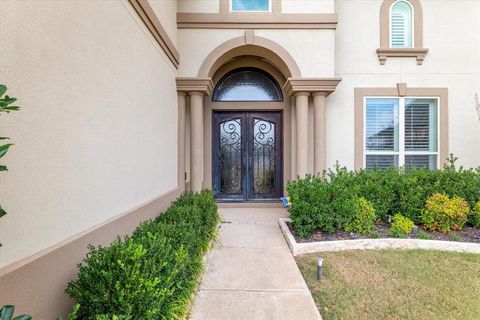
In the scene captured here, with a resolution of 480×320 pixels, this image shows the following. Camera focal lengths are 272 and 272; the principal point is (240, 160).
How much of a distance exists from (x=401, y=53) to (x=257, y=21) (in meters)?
4.13

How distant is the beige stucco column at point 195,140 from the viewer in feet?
22.4

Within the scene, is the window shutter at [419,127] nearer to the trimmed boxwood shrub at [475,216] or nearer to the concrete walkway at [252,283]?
the trimmed boxwood shrub at [475,216]

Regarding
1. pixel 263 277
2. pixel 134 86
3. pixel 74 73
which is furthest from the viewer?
pixel 134 86

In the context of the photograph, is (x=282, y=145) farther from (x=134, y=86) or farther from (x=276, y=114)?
(x=134, y=86)

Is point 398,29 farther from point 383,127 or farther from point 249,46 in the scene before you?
point 249,46

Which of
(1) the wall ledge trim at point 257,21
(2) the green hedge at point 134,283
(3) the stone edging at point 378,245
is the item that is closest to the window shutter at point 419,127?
(1) the wall ledge trim at point 257,21

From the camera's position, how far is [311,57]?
22.4ft

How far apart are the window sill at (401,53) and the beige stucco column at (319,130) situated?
2199 mm

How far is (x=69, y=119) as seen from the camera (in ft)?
7.97

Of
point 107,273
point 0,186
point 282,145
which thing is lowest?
point 107,273

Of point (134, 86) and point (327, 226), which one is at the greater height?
point (134, 86)

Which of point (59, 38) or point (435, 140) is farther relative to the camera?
point (435, 140)

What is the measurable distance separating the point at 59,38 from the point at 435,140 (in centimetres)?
882

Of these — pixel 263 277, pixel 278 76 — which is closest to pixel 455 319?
→ pixel 263 277
